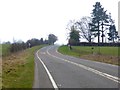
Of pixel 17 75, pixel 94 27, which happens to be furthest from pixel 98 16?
pixel 17 75

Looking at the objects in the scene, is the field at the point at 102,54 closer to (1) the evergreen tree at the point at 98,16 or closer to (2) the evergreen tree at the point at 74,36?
(1) the evergreen tree at the point at 98,16

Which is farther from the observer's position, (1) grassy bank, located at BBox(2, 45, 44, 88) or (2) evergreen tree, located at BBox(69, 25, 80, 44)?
(2) evergreen tree, located at BBox(69, 25, 80, 44)

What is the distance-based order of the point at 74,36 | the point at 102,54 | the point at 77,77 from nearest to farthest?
1. the point at 77,77
2. the point at 102,54
3. the point at 74,36

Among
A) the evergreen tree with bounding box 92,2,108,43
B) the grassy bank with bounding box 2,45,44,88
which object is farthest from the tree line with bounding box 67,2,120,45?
the grassy bank with bounding box 2,45,44,88

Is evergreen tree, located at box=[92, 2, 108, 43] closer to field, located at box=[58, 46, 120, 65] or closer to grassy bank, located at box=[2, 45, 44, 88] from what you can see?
field, located at box=[58, 46, 120, 65]

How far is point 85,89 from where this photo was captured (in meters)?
14.0

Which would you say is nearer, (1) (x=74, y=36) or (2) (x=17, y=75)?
(2) (x=17, y=75)

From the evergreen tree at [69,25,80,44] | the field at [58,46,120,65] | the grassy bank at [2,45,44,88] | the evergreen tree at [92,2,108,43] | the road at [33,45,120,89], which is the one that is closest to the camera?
the road at [33,45,120,89]

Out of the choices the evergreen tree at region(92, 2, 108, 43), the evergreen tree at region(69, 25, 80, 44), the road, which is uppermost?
the evergreen tree at region(92, 2, 108, 43)

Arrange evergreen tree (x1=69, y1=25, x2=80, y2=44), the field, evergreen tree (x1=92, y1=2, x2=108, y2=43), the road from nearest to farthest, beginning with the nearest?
1. the road
2. the field
3. evergreen tree (x1=92, y1=2, x2=108, y2=43)
4. evergreen tree (x1=69, y1=25, x2=80, y2=44)

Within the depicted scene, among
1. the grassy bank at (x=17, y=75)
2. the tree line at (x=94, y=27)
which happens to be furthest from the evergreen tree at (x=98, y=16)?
the grassy bank at (x=17, y=75)

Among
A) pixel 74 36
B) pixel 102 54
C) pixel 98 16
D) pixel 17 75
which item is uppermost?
pixel 98 16

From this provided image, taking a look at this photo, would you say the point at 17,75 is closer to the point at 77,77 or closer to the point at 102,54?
the point at 77,77

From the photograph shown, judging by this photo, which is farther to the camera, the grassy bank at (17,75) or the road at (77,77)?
the grassy bank at (17,75)
